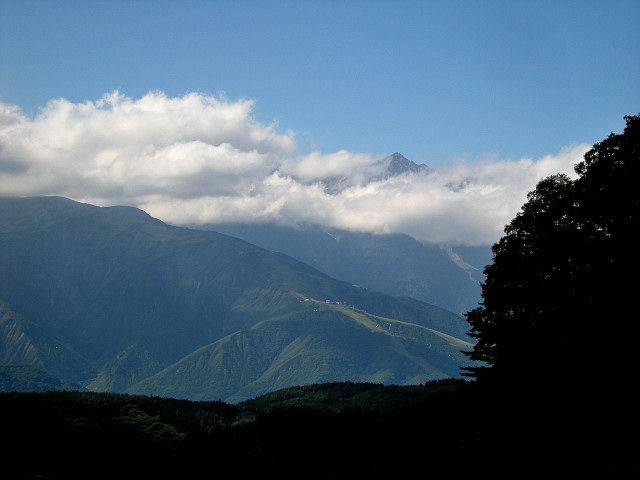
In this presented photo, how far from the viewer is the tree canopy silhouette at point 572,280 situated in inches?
1683

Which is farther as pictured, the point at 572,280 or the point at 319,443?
the point at 319,443

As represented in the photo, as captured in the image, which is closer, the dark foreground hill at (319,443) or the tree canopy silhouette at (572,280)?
the dark foreground hill at (319,443)

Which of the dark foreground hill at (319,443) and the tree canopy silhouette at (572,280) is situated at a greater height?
the tree canopy silhouette at (572,280)

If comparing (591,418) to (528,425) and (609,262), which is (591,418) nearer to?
(528,425)

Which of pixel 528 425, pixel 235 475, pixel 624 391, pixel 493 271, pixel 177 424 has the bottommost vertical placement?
pixel 177 424

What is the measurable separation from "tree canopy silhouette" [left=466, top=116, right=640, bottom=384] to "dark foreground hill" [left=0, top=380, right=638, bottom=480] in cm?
430

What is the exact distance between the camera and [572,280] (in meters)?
49.7

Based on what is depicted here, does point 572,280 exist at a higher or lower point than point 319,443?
higher

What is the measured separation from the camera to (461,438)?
2002 inches

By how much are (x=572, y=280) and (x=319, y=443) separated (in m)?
39.6

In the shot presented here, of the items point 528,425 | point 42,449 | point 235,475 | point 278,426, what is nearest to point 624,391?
point 528,425

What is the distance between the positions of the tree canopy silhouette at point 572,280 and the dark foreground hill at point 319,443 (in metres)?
4.30

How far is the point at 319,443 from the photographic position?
73.2 metres

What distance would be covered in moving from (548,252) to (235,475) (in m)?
43.8
